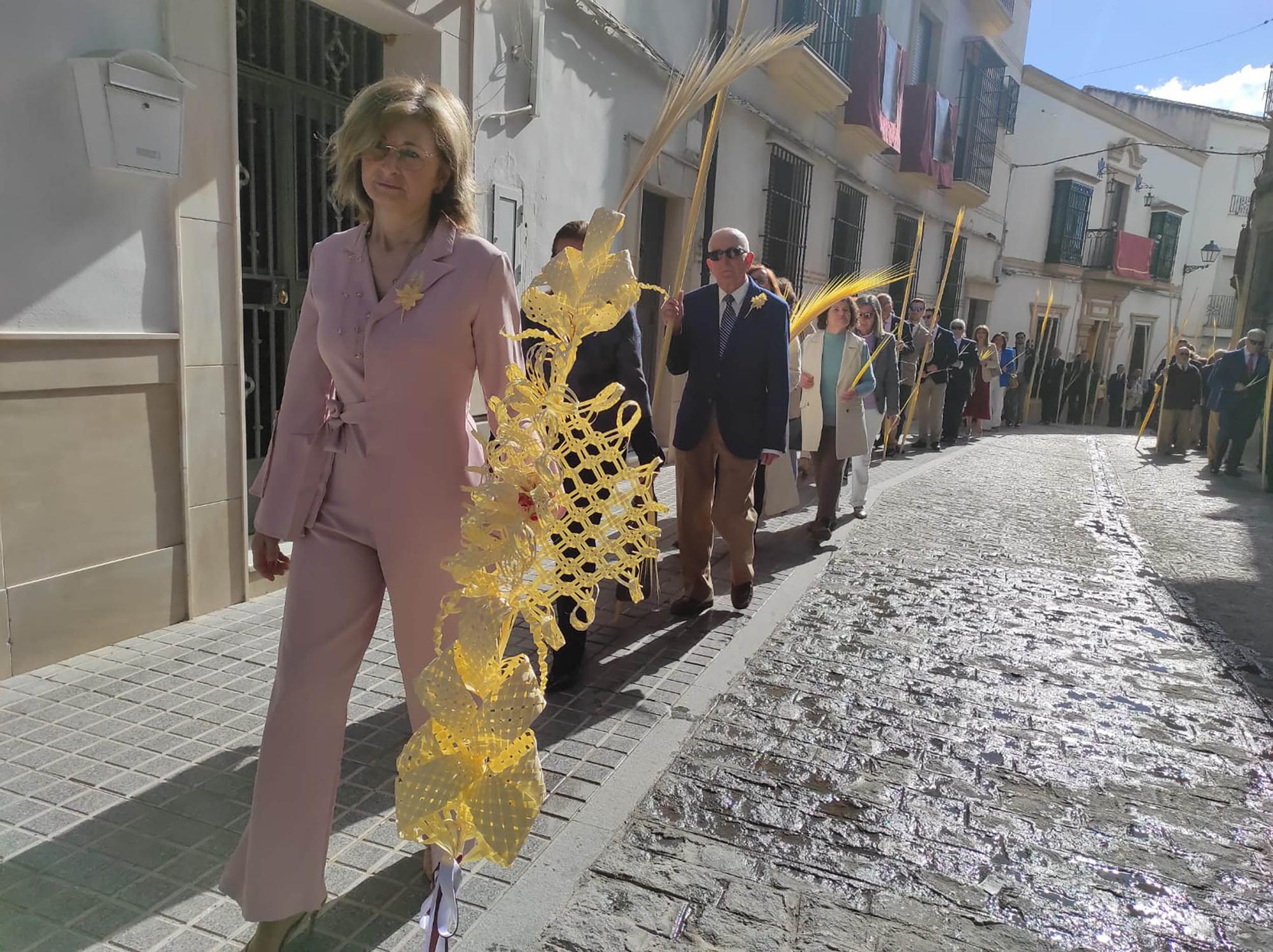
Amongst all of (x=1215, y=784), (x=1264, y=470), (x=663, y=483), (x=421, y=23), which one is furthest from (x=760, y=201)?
(x=1215, y=784)

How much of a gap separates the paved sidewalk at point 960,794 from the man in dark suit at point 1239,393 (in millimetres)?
8708

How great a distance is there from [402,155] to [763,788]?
2.28 m

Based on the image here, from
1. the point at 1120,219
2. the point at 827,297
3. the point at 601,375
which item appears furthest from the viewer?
the point at 1120,219

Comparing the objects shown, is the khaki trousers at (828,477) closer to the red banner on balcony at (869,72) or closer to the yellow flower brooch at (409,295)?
the yellow flower brooch at (409,295)

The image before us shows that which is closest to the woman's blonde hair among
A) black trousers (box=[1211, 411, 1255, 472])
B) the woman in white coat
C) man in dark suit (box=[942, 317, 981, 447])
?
the woman in white coat

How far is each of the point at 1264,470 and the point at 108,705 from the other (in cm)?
1335

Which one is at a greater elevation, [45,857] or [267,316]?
[267,316]

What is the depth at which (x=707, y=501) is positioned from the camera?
15.9 feet

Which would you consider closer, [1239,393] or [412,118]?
[412,118]

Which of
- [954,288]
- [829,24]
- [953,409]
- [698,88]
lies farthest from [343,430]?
[954,288]

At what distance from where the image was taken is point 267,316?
16.6 ft

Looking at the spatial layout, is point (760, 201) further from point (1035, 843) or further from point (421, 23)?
point (1035, 843)

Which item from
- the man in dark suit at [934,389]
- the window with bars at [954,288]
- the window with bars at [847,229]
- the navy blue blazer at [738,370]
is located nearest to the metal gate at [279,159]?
the navy blue blazer at [738,370]

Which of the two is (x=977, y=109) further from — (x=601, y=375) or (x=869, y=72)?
(x=601, y=375)
